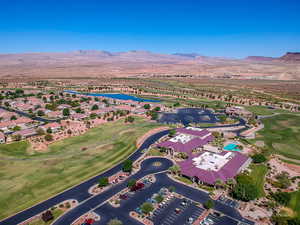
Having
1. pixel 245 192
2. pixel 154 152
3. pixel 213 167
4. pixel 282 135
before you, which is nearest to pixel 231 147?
pixel 213 167

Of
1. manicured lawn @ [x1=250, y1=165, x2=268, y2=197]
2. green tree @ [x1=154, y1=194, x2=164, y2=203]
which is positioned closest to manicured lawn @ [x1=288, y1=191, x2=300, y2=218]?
manicured lawn @ [x1=250, y1=165, x2=268, y2=197]

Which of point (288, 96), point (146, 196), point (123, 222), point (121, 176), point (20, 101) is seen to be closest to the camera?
point (123, 222)

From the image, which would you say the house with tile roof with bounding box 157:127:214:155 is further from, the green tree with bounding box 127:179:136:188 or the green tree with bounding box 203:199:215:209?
the green tree with bounding box 203:199:215:209

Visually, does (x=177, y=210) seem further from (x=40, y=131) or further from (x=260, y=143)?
(x=40, y=131)

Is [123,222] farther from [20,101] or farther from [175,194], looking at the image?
[20,101]

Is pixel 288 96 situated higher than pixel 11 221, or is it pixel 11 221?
pixel 288 96

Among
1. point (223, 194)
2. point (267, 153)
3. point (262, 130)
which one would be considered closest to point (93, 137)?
point (223, 194)
